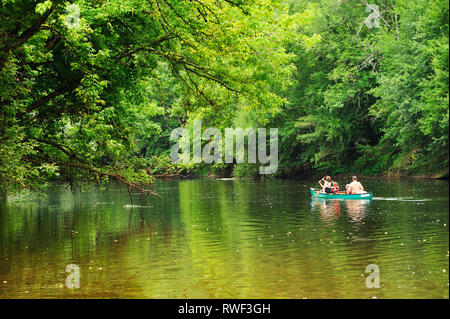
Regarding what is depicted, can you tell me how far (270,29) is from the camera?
22.7 m

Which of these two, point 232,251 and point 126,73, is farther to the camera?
point 126,73

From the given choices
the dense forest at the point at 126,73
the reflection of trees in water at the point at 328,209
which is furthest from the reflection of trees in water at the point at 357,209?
the dense forest at the point at 126,73

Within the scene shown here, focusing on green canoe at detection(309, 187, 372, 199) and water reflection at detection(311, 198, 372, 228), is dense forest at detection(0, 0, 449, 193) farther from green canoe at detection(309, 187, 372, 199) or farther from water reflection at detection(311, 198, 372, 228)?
green canoe at detection(309, 187, 372, 199)

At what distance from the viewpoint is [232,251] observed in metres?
16.7

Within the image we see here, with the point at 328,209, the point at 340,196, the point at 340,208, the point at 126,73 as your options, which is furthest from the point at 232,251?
the point at 340,196

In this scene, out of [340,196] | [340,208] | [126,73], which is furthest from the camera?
[340,196]

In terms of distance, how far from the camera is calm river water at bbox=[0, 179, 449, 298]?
40.0 ft

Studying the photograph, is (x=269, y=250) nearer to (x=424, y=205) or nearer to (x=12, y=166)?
(x=12, y=166)

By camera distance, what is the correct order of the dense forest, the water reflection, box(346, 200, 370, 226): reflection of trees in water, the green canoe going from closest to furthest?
the dense forest → box(346, 200, 370, 226): reflection of trees in water → the water reflection → the green canoe

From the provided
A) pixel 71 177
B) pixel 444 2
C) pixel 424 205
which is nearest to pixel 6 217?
pixel 71 177

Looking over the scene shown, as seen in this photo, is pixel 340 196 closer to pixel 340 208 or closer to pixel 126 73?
pixel 340 208

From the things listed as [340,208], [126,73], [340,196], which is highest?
[126,73]

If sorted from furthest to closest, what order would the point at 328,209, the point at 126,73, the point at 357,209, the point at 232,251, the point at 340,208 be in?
the point at 340,208, the point at 328,209, the point at 357,209, the point at 126,73, the point at 232,251

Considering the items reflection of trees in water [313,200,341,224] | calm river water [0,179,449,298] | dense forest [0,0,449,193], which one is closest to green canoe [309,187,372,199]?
reflection of trees in water [313,200,341,224]
